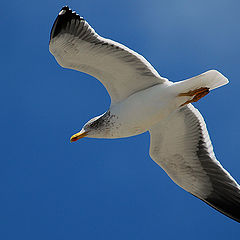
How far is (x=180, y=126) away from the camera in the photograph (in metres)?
6.17

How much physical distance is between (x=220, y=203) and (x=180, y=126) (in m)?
1.29

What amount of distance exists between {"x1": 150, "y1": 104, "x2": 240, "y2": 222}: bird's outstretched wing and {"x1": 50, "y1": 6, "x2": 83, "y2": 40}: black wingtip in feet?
6.80

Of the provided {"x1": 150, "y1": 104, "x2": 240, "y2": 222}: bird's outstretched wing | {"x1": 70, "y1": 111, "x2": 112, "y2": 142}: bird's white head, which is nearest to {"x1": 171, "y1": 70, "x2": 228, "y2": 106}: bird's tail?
{"x1": 150, "y1": 104, "x2": 240, "y2": 222}: bird's outstretched wing

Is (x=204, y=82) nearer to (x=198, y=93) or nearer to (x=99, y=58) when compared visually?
(x=198, y=93)

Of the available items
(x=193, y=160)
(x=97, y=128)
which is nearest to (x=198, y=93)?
(x=193, y=160)

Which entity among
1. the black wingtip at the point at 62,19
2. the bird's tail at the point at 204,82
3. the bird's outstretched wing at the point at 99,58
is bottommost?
the bird's tail at the point at 204,82

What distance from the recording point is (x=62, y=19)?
16.6 ft

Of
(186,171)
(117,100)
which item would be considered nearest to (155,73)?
(117,100)

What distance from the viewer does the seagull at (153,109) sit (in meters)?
5.15

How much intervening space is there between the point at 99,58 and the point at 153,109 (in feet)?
3.28

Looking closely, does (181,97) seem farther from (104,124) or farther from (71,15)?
(71,15)

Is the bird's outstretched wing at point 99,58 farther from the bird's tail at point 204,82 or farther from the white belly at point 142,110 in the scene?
the bird's tail at point 204,82

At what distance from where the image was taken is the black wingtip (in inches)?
199

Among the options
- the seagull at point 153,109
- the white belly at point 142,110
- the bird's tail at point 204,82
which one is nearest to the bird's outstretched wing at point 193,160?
the seagull at point 153,109
